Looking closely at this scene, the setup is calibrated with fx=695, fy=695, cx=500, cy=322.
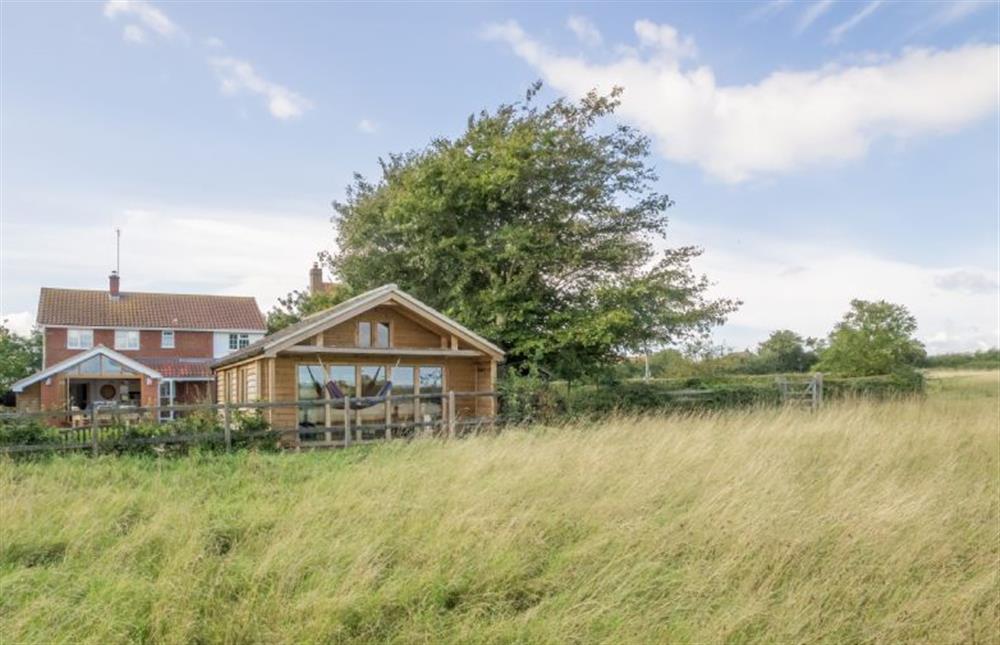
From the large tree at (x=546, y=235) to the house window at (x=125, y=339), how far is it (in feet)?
70.9

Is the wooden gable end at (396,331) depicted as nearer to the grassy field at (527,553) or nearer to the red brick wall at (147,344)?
the grassy field at (527,553)

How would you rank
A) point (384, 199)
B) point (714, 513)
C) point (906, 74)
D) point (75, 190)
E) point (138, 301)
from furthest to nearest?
1. point (138, 301)
2. point (384, 199)
3. point (75, 190)
4. point (906, 74)
5. point (714, 513)

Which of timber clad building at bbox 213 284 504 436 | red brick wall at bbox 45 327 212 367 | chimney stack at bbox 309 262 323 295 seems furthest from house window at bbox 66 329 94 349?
timber clad building at bbox 213 284 504 436

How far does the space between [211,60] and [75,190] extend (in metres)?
3.79

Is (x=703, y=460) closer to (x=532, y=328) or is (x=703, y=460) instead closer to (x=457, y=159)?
(x=532, y=328)

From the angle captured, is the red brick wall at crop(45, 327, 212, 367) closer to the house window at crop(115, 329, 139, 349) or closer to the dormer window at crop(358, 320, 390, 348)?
the house window at crop(115, 329, 139, 349)

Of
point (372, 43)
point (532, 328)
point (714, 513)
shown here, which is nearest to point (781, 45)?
point (372, 43)

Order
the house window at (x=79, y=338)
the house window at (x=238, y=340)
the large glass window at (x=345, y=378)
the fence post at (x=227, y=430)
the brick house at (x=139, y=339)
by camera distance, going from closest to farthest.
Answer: the fence post at (x=227, y=430) → the large glass window at (x=345, y=378) → the brick house at (x=139, y=339) → the house window at (x=79, y=338) → the house window at (x=238, y=340)

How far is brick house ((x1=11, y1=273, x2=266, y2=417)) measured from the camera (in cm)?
3222

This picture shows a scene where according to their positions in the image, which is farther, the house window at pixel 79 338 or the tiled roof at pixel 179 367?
the tiled roof at pixel 179 367

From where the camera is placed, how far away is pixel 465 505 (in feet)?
19.6

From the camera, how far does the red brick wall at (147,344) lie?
116 feet

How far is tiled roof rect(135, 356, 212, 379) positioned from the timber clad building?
18770mm

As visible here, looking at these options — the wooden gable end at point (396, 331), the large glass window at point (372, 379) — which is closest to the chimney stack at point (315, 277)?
the wooden gable end at point (396, 331)
